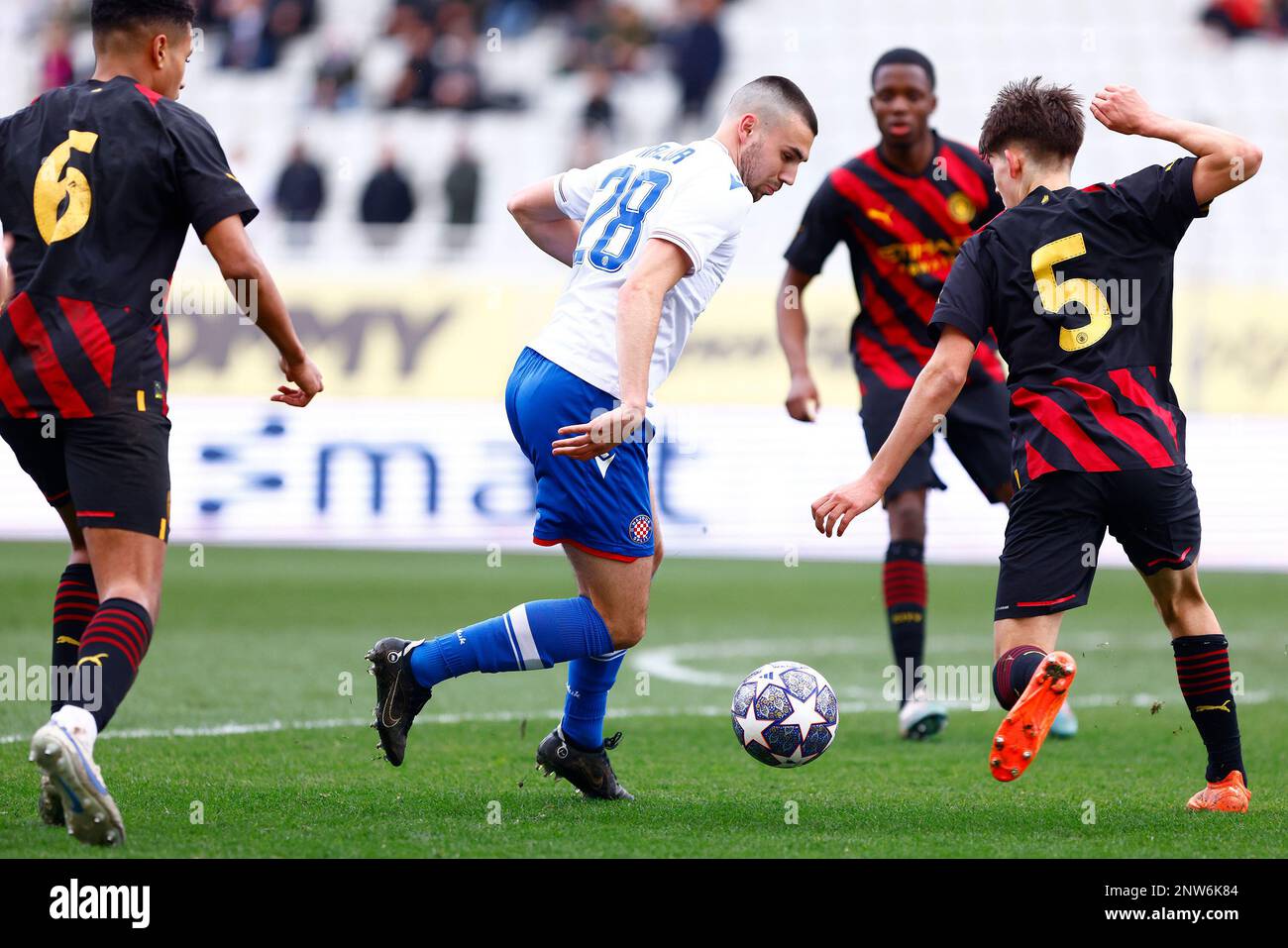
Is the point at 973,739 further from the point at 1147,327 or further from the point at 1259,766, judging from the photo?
the point at 1147,327

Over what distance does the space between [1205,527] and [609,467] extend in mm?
10403

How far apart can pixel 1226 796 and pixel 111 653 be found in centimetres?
313

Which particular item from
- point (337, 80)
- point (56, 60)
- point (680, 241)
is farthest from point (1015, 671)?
point (56, 60)

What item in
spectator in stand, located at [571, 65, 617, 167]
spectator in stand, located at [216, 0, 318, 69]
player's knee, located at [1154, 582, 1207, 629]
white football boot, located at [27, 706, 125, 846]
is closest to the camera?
white football boot, located at [27, 706, 125, 846]

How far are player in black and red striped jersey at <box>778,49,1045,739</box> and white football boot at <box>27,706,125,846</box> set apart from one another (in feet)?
11.8

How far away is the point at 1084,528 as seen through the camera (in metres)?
4.42

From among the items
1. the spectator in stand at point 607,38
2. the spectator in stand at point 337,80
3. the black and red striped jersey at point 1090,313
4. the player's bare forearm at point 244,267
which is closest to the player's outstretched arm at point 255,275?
the player's bare forearm at point 244,267

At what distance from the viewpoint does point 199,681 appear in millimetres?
7547

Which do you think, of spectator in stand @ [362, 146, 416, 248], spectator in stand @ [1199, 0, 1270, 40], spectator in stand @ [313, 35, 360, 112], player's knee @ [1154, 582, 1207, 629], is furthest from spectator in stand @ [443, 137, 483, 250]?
player's knee @ [1154, 582, 1207, 629]

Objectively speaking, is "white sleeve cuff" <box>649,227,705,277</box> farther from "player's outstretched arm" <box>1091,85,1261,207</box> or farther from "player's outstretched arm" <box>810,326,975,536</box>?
"player's outstretched arm" <box>1091,85,1261,207</box>

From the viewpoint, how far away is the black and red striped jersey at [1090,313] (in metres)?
4.39

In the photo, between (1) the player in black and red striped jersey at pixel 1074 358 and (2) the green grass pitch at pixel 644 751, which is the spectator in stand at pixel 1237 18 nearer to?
(2) the green grass pitch at pixel 644 751

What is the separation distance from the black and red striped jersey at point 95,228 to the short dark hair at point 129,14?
0.53 feet

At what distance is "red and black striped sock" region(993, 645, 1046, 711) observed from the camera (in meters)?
4.20
